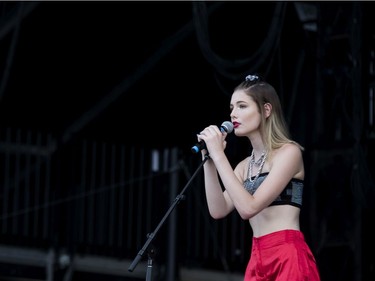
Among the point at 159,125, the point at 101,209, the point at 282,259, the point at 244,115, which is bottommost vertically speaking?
the point at 282,259

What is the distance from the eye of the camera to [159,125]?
10609 millimetres

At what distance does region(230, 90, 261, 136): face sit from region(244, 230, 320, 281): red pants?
1.55ft

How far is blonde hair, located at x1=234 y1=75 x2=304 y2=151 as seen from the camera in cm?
421

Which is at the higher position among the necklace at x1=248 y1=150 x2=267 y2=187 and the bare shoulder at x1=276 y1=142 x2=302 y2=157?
the bare shoulder at x1=276 y1=142 x2=302 y2=157

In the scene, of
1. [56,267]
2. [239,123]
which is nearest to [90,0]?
[56,267]

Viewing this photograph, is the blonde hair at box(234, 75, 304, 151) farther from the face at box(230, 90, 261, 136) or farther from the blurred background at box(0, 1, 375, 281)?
the blurred background at box(0, 1, 375, 281)

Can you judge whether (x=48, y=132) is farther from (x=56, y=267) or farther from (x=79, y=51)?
(x=56, y=267)

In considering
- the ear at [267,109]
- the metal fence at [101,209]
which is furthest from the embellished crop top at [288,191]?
the metal fence at [101,209]

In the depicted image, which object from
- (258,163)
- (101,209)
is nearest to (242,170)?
(258,163)

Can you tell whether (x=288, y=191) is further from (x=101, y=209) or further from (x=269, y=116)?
(x=101, y=209)

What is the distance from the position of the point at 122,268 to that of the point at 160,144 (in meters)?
1.55

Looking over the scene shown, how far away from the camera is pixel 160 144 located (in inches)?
415

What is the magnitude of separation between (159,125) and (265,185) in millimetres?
6604

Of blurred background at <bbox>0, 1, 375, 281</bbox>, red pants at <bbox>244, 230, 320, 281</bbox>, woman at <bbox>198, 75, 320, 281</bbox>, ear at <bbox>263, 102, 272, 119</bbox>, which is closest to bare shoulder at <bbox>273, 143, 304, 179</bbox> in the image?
woman at <bbox>198, 75, 320, 281</bbox>
